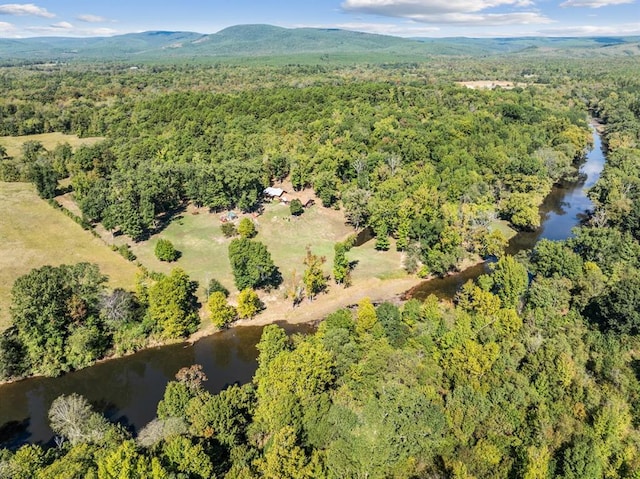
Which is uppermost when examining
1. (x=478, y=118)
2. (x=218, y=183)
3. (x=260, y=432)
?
(x=478, y=118)

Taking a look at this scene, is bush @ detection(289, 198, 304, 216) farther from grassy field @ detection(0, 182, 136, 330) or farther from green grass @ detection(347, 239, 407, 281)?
grassy field @ detection(0, 182, 136, 330)

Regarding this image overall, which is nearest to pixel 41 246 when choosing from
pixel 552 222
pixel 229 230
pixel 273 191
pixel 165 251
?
pixel 165 251

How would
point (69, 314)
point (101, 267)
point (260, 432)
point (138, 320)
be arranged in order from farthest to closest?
1. point (101, 267)
2. point (138, 320)
3. point (69, 314)
4. point (260, 432)

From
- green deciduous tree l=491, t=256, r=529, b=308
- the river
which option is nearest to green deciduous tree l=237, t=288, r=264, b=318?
the river

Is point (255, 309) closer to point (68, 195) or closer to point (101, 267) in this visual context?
point (101, 267)

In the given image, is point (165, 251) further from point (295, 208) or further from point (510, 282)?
point (510, 282)

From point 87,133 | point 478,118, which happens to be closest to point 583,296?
point 478,118
